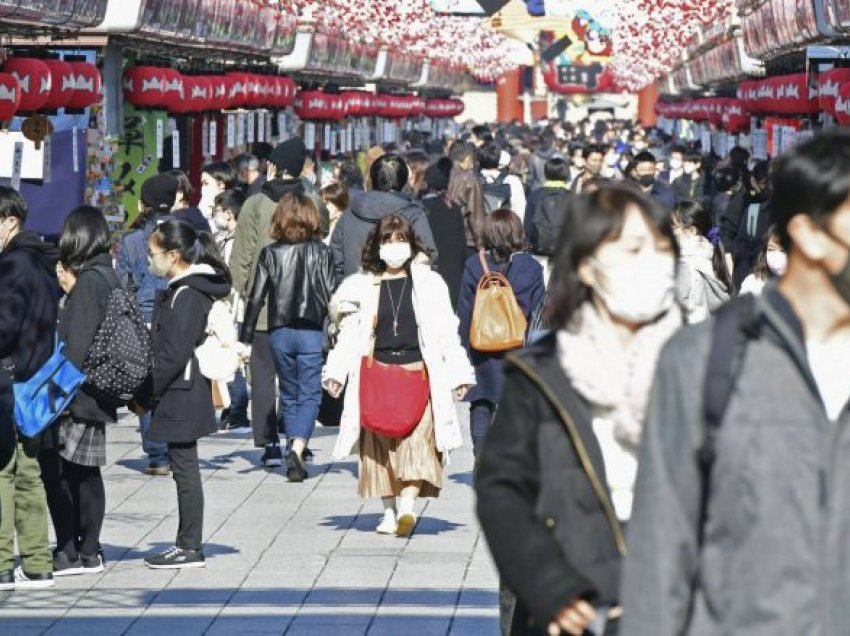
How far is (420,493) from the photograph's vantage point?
10.3 m

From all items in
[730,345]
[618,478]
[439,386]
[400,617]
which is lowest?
[400,617]

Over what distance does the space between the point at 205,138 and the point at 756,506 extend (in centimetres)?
2059

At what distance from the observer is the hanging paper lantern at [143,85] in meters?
19.5

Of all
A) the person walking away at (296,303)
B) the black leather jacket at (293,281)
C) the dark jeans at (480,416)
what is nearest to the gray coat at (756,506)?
the dark jeans at (480,416)

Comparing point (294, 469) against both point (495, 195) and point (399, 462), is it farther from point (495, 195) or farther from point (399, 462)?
point (495, 195)

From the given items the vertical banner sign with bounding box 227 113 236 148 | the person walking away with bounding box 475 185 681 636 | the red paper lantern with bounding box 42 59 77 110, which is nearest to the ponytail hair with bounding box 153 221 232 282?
the red paper lantern with bounding box 42 59 77 110

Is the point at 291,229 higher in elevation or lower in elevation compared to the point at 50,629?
higher

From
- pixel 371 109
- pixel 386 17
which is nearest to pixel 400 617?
pixel 386 17

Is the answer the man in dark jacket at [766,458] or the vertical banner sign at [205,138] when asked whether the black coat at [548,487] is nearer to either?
the man in dark jacket at [766,458]

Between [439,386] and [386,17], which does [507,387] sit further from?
[386,17]

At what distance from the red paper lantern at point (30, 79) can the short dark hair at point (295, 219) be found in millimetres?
2674

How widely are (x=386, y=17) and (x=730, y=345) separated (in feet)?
110

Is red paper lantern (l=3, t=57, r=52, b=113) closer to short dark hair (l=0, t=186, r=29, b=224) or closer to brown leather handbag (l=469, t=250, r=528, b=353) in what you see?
brown leather handbag (l=469, t=250, r=528, b=353)

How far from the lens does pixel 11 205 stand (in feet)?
29.2
